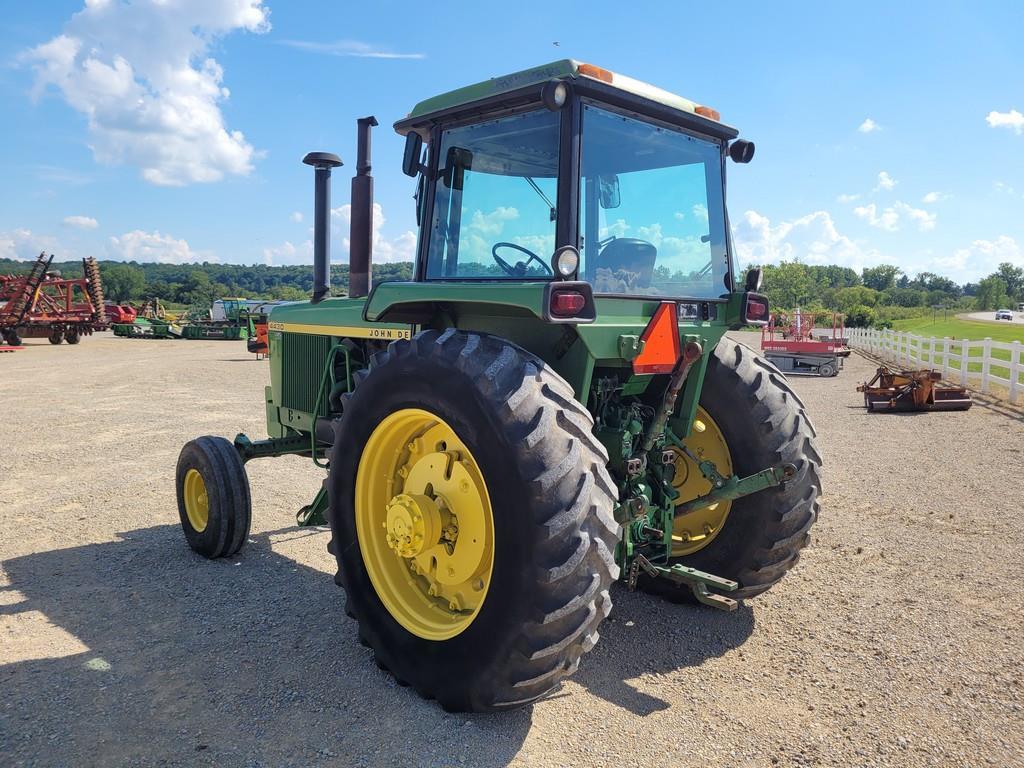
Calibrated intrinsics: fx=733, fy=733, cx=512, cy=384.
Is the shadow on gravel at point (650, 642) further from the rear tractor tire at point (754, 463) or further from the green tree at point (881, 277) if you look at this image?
the green tree at point (881, 277)

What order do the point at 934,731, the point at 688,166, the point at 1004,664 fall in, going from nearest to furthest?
the point at 934,731
the point at 1004,664
the point at 688,166

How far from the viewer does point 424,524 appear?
A: 3078 mm

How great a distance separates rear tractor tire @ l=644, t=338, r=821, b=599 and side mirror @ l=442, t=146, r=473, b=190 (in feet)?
5.30

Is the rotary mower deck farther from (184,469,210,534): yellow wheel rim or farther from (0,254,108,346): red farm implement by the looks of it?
(0,254,108,346): red farm implement

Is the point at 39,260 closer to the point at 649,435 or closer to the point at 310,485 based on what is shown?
the point at 310,485

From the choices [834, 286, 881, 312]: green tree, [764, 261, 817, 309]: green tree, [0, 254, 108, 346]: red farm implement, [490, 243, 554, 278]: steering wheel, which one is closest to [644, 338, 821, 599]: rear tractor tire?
[490, 243, 554, 278]: steering wheel

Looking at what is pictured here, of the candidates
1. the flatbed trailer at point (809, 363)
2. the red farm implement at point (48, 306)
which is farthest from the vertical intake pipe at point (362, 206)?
the red farm implement at point (48, 306)

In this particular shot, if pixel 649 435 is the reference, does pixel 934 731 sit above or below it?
below

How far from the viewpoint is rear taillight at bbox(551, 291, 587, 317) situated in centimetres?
278

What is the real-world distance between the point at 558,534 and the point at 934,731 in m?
1.76

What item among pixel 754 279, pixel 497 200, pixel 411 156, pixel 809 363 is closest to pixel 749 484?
pixel 754 279

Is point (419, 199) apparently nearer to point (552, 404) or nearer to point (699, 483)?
point (552, 404)

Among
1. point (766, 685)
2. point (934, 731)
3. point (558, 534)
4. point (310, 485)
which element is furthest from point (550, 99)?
point (310, 485)

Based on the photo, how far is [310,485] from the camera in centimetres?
679
